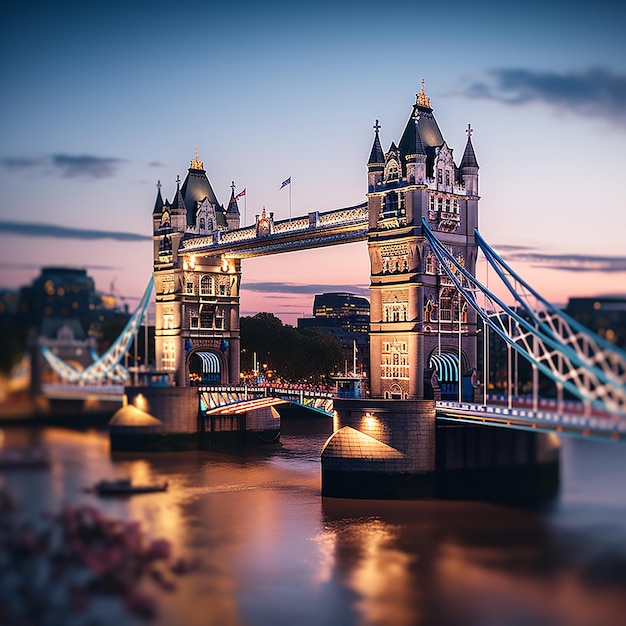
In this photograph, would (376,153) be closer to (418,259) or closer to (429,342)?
(418,259)

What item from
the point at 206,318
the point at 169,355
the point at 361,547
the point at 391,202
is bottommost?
the point at 361,547

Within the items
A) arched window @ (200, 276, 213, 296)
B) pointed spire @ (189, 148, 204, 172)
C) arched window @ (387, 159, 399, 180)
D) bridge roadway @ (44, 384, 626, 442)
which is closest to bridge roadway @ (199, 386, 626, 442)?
bridge roadway @ (44, 384, 626, 442)

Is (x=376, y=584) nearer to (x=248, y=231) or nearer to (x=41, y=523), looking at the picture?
(x=41, y=523)

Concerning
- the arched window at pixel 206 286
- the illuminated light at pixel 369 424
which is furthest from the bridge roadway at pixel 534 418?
the arched window at pixel 206 286

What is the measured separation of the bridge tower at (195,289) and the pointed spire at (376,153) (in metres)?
19.6

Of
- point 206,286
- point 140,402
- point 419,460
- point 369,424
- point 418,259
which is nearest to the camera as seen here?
point 419,460

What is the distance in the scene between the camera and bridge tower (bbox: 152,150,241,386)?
6875 centimetres

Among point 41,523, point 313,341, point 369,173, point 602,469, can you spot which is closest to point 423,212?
point 369,173

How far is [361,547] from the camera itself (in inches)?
1427

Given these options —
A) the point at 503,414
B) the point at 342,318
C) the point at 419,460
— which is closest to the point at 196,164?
the point at 419,460

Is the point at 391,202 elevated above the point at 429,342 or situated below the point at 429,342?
above

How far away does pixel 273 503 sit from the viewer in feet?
147

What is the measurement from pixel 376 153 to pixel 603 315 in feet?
58.2

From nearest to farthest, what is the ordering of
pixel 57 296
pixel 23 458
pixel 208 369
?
pixel 23 458, pixel 57 296, pixel 208 369
